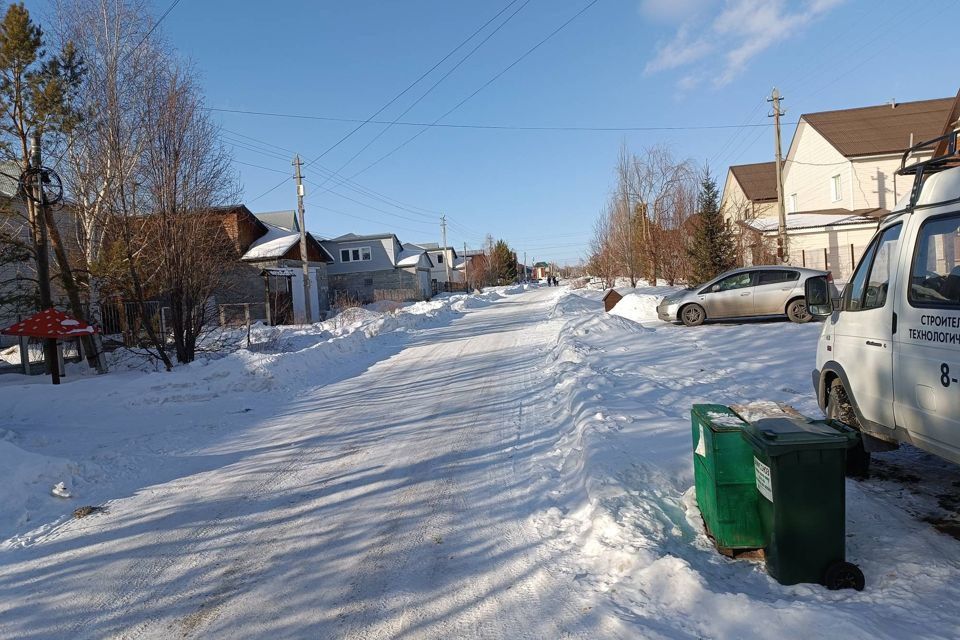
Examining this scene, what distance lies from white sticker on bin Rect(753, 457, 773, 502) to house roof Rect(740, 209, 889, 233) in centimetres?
2852

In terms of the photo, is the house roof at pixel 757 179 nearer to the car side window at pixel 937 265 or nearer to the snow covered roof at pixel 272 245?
the snow covered roof at pixel 272 245

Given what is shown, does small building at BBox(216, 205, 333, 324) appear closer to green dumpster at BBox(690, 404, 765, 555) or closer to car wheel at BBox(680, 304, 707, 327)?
car wheel at BBox(680, 304, 707, 327)

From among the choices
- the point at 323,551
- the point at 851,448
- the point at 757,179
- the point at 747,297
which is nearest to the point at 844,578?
the point at 851,448

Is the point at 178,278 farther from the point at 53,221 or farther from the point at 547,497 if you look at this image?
the point at 547,497

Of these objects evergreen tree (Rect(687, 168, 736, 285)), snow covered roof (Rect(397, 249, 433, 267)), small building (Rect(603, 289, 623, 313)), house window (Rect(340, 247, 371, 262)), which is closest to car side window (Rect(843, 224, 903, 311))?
small building (Rect(603, 289, 623, 313))

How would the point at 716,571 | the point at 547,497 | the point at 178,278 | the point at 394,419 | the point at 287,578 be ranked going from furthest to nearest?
1. the point at 178,278
2. the point at 394,419
3. the point at 547,497
4. the point at 287,578
5. the point at 716,571

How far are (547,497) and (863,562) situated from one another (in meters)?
2.29

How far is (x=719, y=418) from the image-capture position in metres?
3.73

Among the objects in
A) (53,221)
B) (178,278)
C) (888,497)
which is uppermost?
(53,221)

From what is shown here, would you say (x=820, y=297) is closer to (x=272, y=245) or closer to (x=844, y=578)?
(x=844, y=578)

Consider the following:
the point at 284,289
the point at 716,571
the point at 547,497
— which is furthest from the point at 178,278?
the point at 284,289

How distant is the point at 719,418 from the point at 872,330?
5.69 feet

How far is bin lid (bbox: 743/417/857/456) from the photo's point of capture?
3.10 meters

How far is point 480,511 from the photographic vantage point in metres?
4.64
